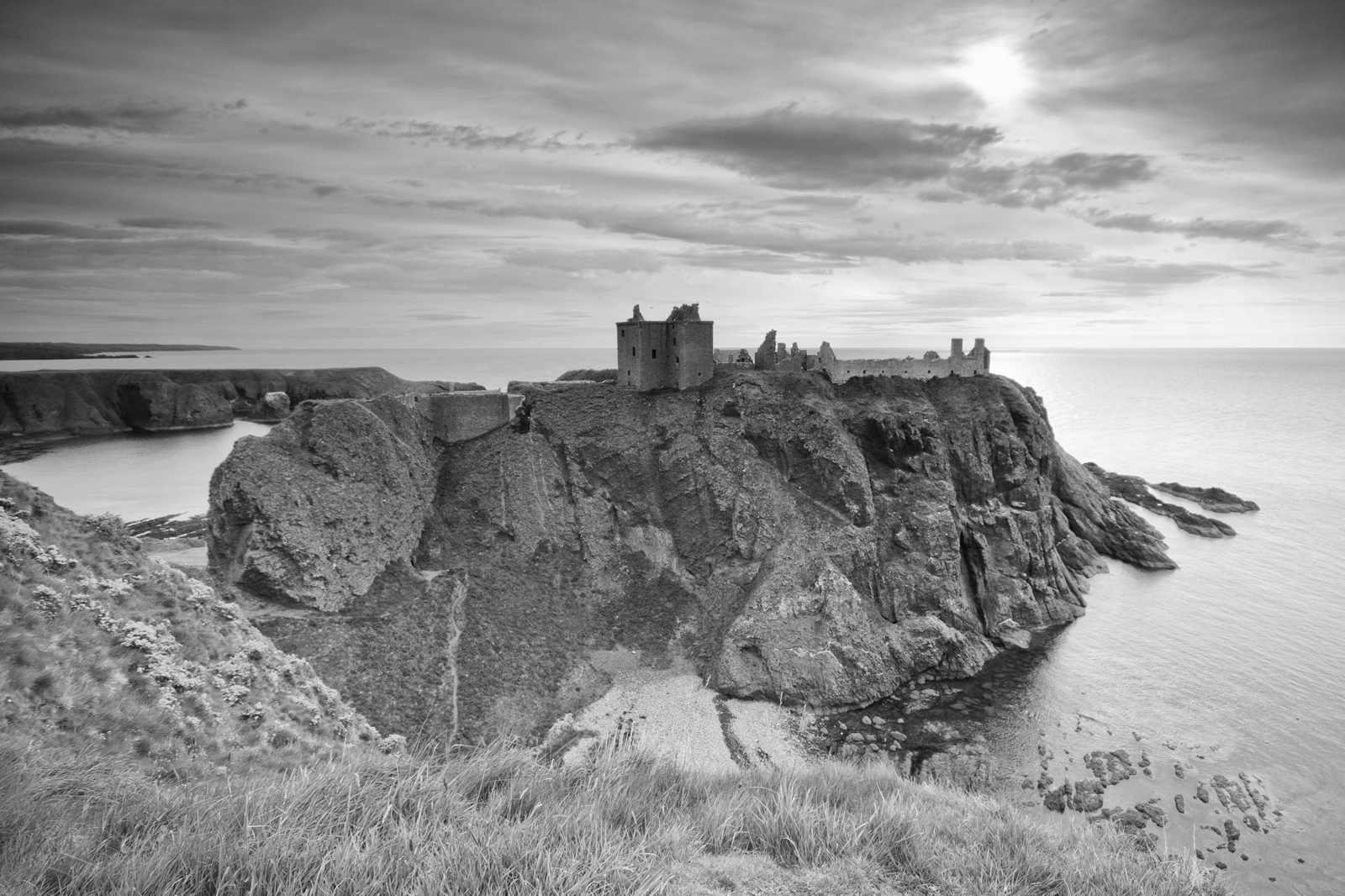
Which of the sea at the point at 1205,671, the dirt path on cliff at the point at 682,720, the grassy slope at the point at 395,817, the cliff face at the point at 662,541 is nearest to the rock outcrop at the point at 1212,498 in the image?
the sea at the point at 1205,671

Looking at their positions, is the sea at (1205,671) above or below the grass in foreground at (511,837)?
below

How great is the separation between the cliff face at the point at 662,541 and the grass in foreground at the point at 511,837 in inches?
880

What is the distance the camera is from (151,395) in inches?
4038

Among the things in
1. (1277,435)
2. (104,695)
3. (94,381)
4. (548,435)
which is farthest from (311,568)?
(1277,435)

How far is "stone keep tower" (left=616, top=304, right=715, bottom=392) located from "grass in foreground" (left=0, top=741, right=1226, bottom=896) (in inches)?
1500

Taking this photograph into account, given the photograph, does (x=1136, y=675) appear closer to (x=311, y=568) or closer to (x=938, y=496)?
(x=938, y=496)

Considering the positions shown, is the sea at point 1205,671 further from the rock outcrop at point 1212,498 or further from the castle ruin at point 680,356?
the castle ruin at point 680,356

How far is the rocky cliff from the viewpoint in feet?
305

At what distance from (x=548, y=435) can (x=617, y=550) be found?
885cm

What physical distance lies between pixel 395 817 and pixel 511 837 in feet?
4.07

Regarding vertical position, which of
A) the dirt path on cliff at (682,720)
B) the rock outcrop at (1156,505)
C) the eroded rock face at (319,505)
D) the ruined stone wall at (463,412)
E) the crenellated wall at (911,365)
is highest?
the crenellated wall at (911,365)

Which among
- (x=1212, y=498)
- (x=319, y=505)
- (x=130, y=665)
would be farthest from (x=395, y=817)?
(x=1212, y=498)

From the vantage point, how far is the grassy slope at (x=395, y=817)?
17.4 feet

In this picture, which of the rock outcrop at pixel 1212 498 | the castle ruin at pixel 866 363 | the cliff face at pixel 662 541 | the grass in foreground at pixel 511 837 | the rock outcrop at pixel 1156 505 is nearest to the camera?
the grass in foreground at pixel 511 837
